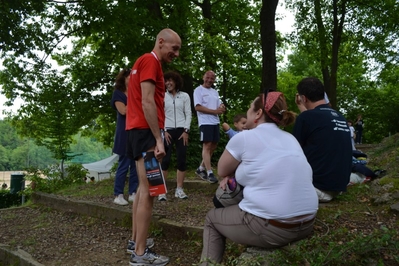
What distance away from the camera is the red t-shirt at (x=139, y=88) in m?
3.84

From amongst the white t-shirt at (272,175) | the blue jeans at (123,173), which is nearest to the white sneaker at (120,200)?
the blue jeans at (123,173)

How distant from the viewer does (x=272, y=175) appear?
2.96 m

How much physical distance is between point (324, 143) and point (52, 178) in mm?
7711

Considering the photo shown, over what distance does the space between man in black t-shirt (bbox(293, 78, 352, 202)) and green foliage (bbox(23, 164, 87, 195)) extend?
6.74 metres

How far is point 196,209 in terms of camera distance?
18.4 ft

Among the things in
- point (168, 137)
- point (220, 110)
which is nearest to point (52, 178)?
point (168, 137)

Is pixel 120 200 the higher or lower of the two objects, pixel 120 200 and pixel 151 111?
the lower

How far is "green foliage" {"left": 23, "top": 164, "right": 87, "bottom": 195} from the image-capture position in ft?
31.0

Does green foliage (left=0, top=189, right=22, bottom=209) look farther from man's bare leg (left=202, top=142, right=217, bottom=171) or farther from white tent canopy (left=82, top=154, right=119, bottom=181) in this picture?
man's bare leg (left=202, top=142, right=217, bottom=171)

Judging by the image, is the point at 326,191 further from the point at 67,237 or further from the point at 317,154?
the point at 67,237

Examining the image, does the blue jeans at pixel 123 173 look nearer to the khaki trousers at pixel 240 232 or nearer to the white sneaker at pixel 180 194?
the white sneaker at pixel 180 194

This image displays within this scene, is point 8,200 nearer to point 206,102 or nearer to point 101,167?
point 101,167

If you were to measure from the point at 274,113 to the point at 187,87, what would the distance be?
44.4 ft

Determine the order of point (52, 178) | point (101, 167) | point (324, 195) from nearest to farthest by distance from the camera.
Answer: point (324, 195), point (52, 178), point (101, 167)
